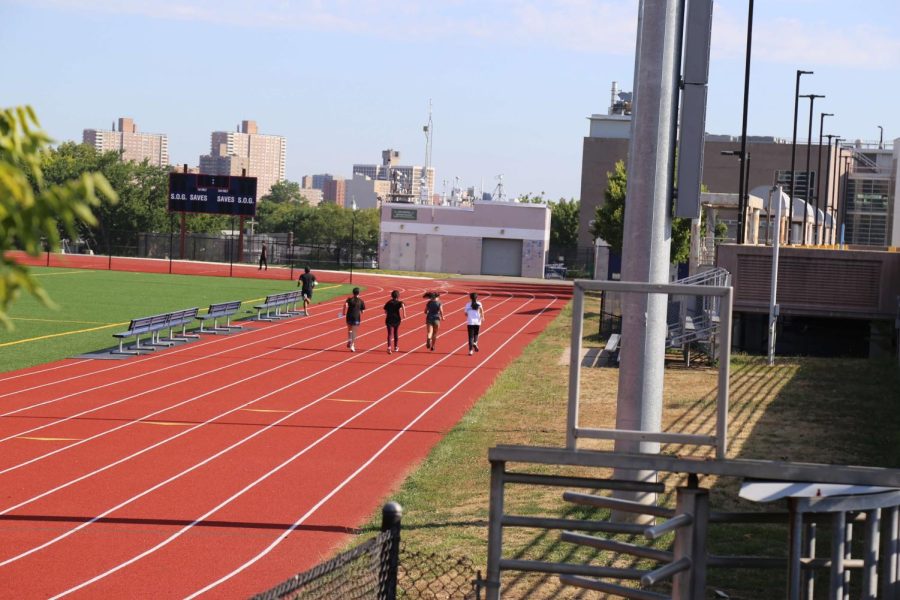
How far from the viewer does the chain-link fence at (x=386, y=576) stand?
588cm

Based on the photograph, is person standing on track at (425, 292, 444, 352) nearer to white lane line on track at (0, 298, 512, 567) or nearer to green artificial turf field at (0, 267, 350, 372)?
white lane line on track at (0, 298, 512, 567)

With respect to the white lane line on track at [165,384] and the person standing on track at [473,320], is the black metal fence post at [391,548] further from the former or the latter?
the person standing on track at [473,320]

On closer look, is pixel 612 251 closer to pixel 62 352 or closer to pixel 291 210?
pixel 62 352

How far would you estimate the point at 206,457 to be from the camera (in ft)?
52.7

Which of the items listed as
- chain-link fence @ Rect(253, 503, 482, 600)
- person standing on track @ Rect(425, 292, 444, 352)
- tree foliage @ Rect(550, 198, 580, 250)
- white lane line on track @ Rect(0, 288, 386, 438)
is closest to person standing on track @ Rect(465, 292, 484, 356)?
person standing on track @ Rect(425, 292, 444, 352)

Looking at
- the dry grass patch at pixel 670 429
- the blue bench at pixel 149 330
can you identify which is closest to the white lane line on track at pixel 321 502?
the dry grass patch at pixel 670 429

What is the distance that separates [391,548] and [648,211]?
636 cm

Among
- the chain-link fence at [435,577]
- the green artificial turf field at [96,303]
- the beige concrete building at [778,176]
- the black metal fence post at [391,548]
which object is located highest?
the beige concrete building at [778,176]

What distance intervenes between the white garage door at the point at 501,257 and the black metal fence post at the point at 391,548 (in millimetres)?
77044

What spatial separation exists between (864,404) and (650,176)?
10968 millimetres

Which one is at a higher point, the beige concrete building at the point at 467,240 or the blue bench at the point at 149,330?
the beige concrete building at the point at 467,240

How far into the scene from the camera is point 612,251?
57.1 meters

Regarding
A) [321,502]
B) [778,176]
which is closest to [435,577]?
[321,502]

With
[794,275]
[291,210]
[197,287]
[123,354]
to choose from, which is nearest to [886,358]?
[794,275]
